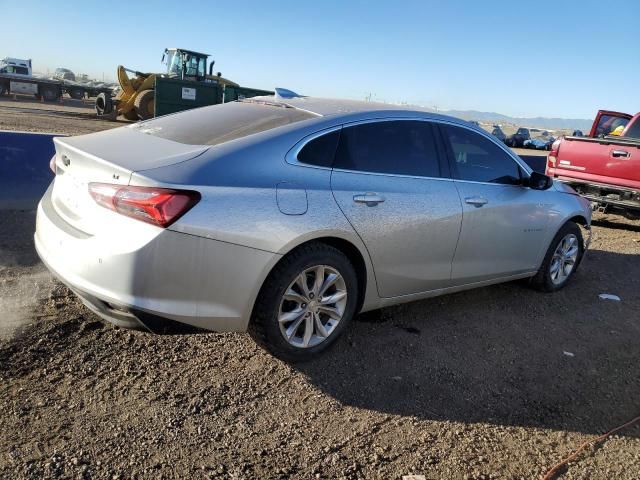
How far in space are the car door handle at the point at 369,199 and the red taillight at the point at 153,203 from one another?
1.07m

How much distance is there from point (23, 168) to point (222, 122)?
146 inches

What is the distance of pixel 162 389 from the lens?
3037 millimetres

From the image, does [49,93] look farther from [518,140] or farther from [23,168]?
[23,168]

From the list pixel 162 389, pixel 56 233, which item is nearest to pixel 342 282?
pixel 162 389

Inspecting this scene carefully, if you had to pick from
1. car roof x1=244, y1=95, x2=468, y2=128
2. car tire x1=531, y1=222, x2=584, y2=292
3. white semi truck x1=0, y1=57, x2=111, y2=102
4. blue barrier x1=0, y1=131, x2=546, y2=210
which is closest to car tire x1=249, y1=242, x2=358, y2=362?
car roof x1=244, y1=95, x2=468, y2=128

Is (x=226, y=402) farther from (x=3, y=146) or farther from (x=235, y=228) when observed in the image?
(x=3, y=146)

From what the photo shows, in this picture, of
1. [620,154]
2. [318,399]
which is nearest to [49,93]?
[620,154]

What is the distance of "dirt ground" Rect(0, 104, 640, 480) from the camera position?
2541mm

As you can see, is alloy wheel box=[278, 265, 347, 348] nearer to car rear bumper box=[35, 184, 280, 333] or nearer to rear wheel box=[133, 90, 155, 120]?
car rear bumper box=[35, 184, 280, 333]

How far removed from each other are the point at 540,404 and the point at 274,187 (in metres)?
2.06

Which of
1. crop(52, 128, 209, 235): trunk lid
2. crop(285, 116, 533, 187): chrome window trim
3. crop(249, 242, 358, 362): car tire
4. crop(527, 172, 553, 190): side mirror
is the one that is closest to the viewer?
crop(52, 128, 209, 235): trunk lid

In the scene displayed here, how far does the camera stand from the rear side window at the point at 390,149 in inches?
139

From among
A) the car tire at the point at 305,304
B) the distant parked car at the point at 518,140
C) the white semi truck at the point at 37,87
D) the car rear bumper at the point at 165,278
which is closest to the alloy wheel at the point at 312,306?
the car tire at the point at 305,304

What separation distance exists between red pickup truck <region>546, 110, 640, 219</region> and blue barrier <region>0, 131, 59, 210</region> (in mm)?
8048
